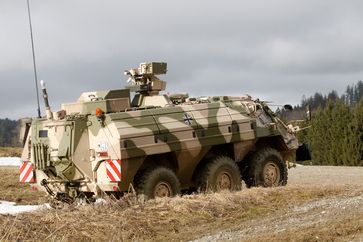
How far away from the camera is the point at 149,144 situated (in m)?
12.5

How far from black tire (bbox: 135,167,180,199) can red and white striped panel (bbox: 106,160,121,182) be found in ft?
1.75

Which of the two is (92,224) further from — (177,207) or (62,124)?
(62,124)

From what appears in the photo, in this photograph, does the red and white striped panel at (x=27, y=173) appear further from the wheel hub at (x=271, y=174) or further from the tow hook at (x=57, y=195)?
the wheel hub at (x=271, y=174)

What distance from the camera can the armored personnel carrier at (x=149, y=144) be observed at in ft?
40.5

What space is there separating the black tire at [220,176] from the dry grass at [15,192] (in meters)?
3.61

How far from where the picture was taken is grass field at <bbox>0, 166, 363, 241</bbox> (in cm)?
826

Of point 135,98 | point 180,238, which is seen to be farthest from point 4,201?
point 180,238

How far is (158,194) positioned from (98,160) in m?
1.34

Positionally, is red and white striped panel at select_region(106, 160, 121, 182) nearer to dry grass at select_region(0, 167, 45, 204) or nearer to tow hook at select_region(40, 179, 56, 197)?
tow hook at select_region(40, 179, 56, 197)

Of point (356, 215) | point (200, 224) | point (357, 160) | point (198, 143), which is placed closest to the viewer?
point (356, 215)

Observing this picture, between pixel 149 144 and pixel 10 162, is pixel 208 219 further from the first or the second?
pixel 10 162

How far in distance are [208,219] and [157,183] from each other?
2857 millimetres

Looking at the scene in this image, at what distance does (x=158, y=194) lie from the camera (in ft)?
41.4

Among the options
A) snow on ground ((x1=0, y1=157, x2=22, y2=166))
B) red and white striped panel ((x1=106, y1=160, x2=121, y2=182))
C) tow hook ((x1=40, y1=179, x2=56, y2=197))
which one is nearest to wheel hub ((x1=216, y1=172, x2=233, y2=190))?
red and white striped panel ((x1=106, y1=160, x2=121, y2=182))
